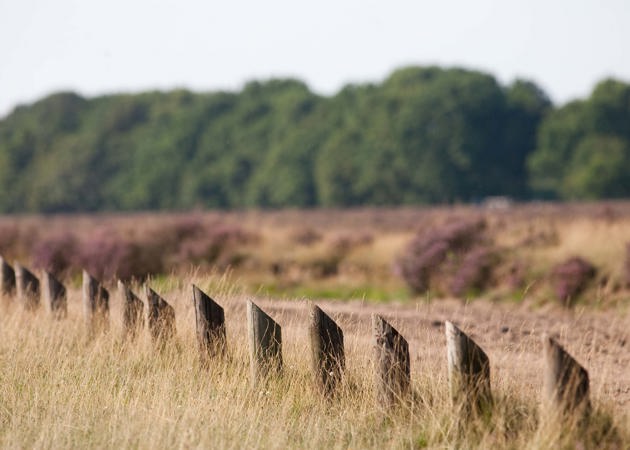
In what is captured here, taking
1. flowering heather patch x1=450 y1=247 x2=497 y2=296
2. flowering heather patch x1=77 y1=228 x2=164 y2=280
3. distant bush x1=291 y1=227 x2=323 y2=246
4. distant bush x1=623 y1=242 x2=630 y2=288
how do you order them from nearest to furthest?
distant bush x1=623 y1=242 x2=630 y2=288 < flowering heather patch x1=450 y1=247 x2=497 y2=296 < flowering heather patch x1=77 y1=228 x2=164 y2=280 < distant bush x1=291 y1=227 x2=323 y2=246

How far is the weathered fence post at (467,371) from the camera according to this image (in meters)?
5.64

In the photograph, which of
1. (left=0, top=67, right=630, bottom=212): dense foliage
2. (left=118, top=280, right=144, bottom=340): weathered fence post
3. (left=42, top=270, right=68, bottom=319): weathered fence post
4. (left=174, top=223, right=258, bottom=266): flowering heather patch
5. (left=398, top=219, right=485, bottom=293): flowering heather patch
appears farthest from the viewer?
(left=0, top=67, right=630, bottom=212): dense foliage

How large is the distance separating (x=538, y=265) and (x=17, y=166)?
64454 millimetres

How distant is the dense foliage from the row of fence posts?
4563 cm

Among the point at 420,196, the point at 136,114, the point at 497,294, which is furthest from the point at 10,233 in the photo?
the point at 136,114

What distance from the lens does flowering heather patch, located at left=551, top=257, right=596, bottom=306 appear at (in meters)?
15.5

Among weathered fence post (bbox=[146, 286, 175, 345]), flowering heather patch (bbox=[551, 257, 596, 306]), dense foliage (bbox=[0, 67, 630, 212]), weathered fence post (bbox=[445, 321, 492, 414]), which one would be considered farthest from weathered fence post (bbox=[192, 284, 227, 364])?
dense foliage (bbox=[0, 67, 630, 212])

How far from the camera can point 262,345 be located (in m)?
6.89

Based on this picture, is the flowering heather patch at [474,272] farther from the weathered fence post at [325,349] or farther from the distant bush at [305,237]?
the weathered fence post at [325,349]

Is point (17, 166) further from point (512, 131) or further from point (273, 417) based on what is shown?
point (273, 417)

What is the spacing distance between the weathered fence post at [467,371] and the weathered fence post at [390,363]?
0.48m

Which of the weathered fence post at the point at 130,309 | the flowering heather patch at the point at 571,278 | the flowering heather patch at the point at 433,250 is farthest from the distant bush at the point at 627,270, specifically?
the weathered fence post at the point at 130,309

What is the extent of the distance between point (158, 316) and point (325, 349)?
2209 millimetres

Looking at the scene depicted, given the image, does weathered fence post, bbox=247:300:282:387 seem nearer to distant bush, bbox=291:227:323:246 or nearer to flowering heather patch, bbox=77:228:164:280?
flowering heather patch, bbox=77:228:164:280
